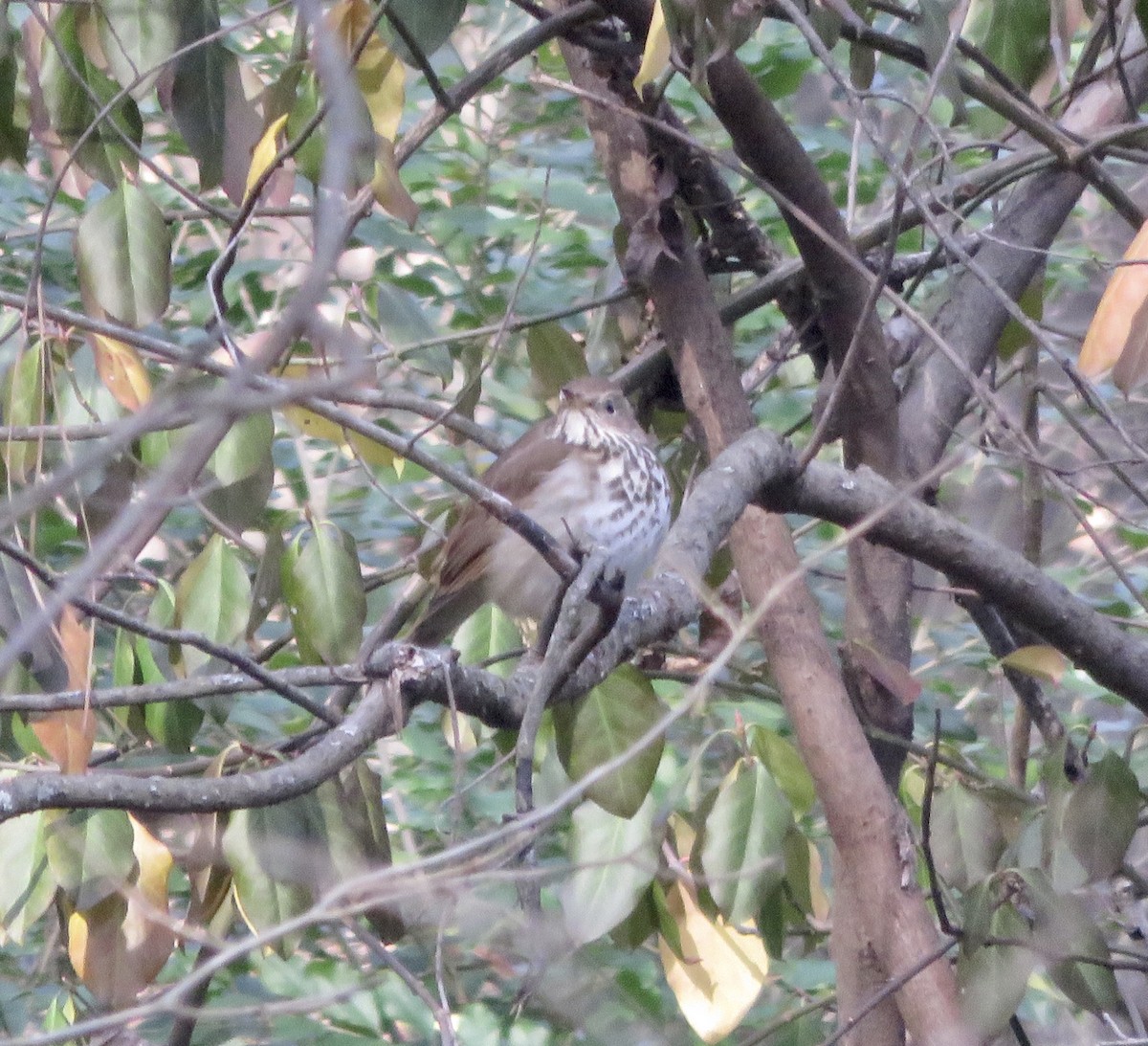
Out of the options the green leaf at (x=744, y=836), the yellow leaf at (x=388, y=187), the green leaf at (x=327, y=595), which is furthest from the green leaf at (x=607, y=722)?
the yellow leaf at (x=388, y=187)

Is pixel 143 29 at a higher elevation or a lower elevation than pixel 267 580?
higher

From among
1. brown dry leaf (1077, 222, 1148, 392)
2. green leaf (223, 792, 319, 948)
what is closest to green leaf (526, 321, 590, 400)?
green leaf (223, 792, 319, 948)

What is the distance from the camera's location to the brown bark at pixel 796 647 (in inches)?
90.4

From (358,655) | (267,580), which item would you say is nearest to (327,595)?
(358,655)

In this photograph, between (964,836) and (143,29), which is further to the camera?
(964,836)

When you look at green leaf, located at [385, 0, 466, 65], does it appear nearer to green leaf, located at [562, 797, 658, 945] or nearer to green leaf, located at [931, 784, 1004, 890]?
green leaf, located at [562, 797, 658, 945]

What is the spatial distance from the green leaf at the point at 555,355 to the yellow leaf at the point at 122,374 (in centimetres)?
93

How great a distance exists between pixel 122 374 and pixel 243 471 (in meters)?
0.23

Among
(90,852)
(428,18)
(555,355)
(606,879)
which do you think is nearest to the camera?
(90,852)

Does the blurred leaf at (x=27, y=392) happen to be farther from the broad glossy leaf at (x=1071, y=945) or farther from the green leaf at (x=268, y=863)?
the broad glossy leaf at (x=1071, y=945)

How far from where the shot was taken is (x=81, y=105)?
2.17 meters

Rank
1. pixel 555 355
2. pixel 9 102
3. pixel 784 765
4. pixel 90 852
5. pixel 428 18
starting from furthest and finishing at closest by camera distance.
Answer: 1. pixel 555 355
2. pixel 784 765
3. pixel 9 102
4. pixel 428 18
5. pixel 90 852

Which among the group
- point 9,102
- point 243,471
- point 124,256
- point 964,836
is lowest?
point 964,836

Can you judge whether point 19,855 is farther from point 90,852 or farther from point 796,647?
point 796,647
